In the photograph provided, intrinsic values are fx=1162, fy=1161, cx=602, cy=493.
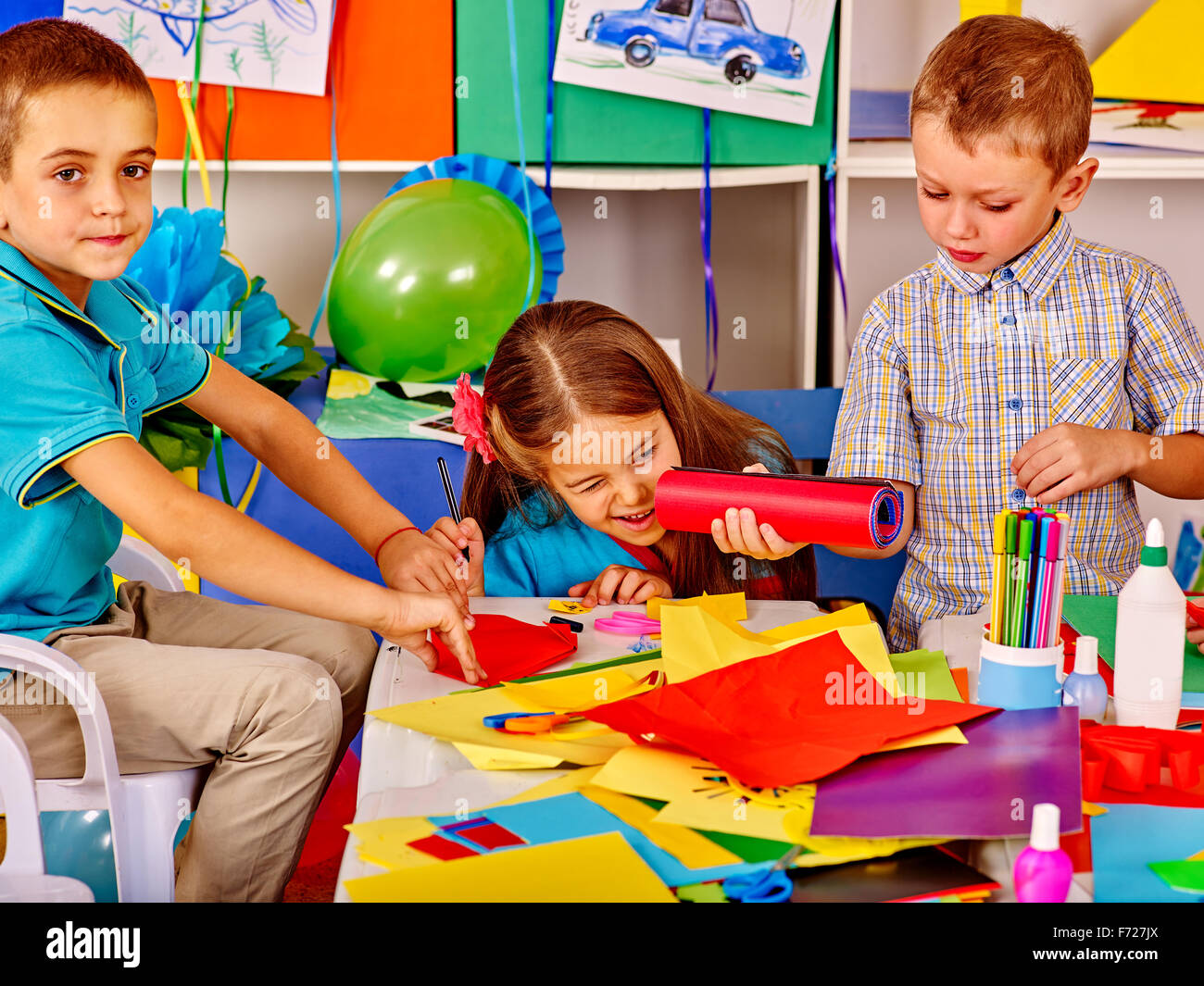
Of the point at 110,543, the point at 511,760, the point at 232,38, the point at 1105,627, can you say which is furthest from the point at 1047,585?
the point at 232,38

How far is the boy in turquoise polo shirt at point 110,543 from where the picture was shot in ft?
3.00

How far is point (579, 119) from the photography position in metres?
1.96

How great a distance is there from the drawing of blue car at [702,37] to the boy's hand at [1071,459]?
1.05 meters

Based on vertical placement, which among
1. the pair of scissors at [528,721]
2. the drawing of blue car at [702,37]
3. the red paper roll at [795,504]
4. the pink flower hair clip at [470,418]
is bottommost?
the pair of scissors at [528,721]

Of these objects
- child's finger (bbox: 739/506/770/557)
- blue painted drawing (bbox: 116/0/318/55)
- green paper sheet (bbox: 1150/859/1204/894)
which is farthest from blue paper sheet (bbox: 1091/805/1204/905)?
blue painted drawing (bbox: 116/0/318/55)

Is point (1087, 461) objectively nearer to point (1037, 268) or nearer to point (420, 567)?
point (1037, 268)

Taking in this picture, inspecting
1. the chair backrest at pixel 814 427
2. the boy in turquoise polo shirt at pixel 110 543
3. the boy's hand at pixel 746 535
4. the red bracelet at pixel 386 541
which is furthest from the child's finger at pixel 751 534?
the chair backrest at pixel 814 427

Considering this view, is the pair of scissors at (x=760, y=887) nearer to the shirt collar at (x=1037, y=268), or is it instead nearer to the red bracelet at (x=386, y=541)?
the red bracelet at (x=386, y=541)

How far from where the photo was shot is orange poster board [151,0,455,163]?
190 cm

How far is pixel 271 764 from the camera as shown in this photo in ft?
3.24

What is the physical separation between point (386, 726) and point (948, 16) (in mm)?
2054

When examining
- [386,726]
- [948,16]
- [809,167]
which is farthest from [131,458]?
[948,16]

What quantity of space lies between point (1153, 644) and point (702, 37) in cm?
145

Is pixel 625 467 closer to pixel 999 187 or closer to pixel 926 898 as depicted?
pixel 999 187
